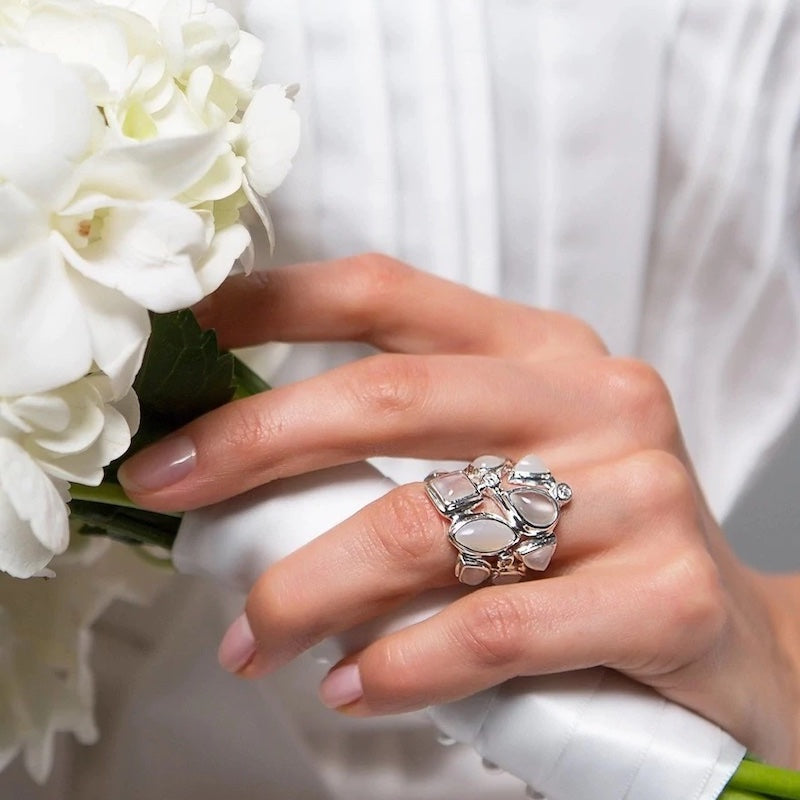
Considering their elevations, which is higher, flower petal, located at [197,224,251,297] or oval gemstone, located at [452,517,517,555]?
flower petal, located at [197,224,251,297]

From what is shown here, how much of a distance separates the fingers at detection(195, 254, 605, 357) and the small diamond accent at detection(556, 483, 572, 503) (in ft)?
0.46

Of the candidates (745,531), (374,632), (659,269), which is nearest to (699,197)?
(659,269)

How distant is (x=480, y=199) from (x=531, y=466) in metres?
0.25

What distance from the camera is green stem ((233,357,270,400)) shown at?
56 centimetres

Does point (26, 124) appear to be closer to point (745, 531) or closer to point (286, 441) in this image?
point (286, 441)

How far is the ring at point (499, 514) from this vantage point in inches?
19.7

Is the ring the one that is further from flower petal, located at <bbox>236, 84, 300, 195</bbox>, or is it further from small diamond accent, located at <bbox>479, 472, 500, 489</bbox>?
flower petal, located at <bbox>236, 84, 300, 195</bbox>

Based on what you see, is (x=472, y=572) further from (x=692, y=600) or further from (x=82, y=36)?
(x=82, y=36)

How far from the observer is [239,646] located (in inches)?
21.5

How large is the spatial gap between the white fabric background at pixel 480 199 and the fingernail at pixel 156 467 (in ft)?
0.80

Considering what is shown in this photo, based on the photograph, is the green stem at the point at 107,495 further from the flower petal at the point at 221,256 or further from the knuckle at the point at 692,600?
the knuckle at the point at 692,600

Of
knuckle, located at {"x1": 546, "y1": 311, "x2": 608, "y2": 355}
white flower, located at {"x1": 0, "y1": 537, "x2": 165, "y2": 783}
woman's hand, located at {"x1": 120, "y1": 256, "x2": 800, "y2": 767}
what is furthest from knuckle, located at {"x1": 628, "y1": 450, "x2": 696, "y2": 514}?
white flower, located at {"x1": 0, "y1": 537, "x2": 165, "y2": 783}

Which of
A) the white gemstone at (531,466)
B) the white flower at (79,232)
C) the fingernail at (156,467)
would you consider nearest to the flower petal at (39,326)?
the white flower at (79,232)

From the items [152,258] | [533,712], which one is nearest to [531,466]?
[533,712]
